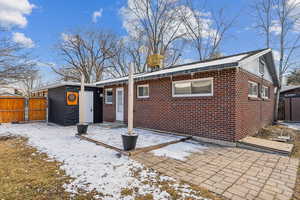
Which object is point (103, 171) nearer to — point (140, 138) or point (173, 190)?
point (173, 190)

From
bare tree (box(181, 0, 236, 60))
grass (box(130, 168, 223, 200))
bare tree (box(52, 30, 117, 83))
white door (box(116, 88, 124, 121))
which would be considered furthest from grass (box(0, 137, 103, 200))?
bare tree (box(52, 30, 117, 83))

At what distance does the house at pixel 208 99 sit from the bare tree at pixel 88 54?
1571cm

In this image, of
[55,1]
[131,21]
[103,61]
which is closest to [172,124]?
[55,1]

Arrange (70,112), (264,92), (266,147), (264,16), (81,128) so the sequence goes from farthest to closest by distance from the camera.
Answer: (264,16), (70,112), (264,92), (81,128), (266,147)

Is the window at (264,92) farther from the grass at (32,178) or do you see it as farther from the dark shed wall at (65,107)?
the dark shed wall at (65,107)

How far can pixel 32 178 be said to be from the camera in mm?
3035

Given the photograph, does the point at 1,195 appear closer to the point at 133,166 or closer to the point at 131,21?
the point at 133,166

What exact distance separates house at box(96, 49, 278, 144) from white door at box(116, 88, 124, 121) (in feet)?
3.71

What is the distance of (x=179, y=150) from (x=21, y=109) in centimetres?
1165

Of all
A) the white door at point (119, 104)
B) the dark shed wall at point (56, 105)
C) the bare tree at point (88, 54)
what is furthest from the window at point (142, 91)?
the bare tree at point (88, 54)

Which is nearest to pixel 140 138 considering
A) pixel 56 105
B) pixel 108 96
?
pixel 108 96

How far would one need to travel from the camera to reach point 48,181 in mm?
2910

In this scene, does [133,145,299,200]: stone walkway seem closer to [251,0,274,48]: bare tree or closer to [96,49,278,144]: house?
[96,49,278,144]: house

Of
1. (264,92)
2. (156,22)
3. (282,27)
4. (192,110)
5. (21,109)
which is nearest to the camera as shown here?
(192,110)
